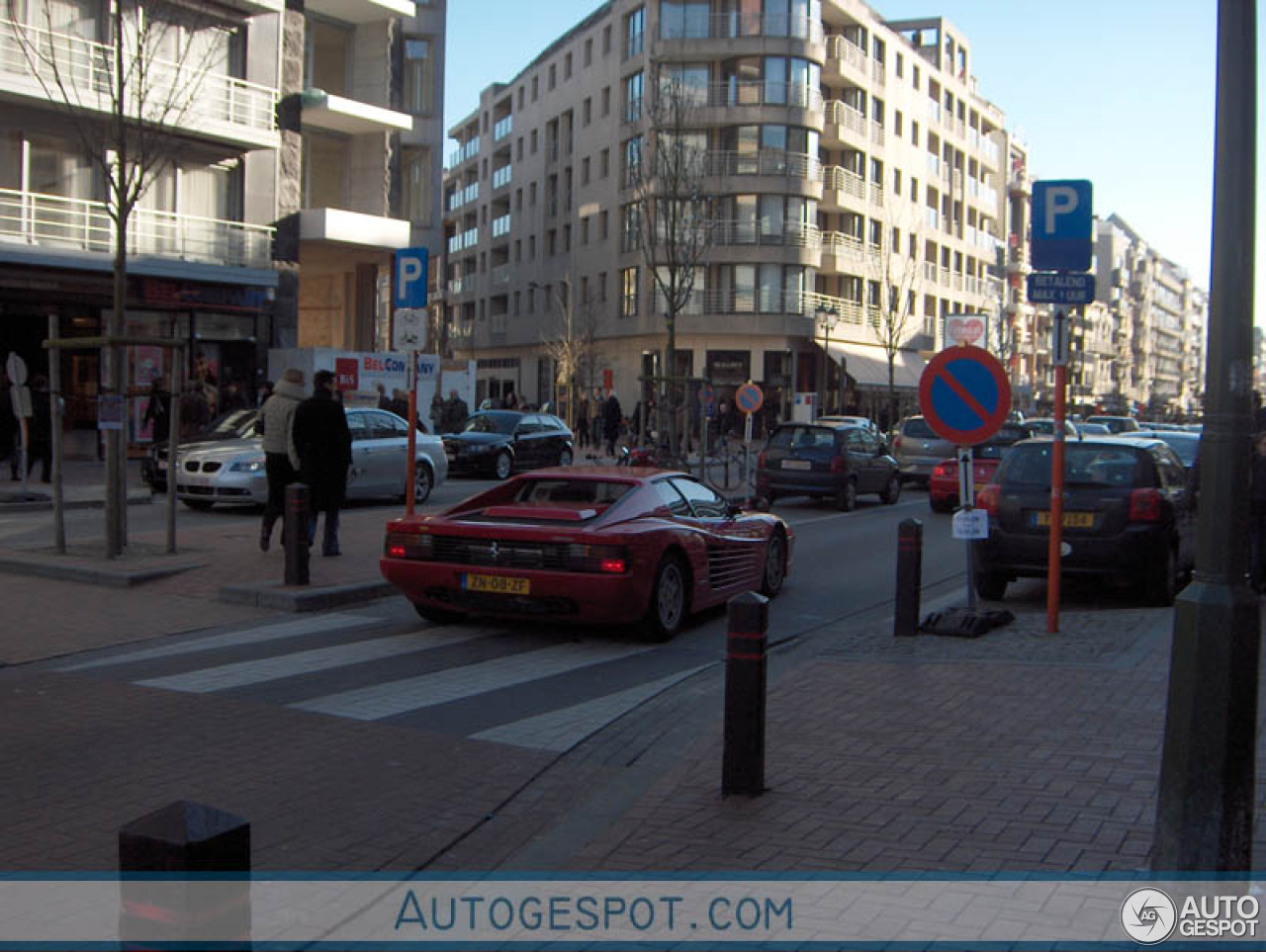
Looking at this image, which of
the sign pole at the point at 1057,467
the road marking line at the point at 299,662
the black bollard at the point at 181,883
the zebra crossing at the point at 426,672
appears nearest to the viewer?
the black bollard at the point at 181,883

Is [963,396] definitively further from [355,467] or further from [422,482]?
[422,482]

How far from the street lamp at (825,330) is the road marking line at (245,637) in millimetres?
44160

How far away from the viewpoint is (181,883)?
264cm

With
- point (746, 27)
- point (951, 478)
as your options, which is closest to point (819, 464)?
point (951, 478)

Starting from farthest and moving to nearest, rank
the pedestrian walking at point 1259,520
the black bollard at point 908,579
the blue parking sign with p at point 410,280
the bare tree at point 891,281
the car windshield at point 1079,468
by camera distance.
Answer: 1. the bare tree at point 891,281
2. the blue parking sign with p at point 410,280
3. the car windshield at point 1079,468
4. the pedestrian walking at point 1259,520
5. the black bollard at point 908,579

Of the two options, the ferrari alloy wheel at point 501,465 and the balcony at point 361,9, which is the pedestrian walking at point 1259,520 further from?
the balcony at point 361,9

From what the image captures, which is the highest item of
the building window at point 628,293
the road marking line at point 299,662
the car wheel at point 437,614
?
the building window at point 628,293

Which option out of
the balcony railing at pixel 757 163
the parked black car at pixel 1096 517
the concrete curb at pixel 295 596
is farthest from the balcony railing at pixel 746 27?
the concrete curb at pixel 295 596

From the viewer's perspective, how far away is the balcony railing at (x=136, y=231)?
2556 centimetres

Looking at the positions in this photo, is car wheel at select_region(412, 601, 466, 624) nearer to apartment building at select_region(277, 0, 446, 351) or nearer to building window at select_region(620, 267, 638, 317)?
apartment building at select_region(277, 0, 446, 351)

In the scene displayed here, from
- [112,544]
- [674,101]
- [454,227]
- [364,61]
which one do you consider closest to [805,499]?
[674,101]

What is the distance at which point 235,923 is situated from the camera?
8.89ft

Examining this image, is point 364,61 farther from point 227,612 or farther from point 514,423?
point 227,612

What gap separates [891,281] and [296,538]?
5306 centimetres
